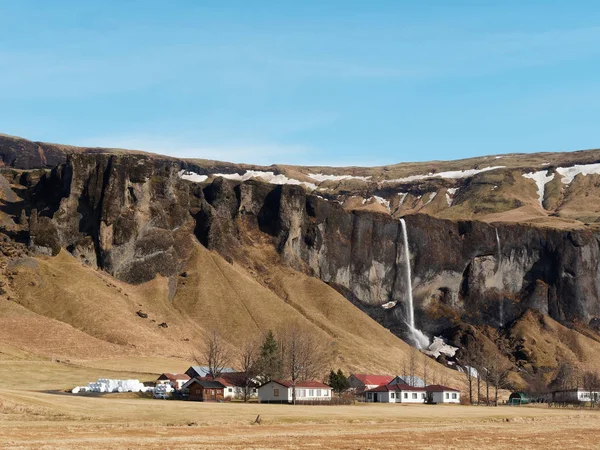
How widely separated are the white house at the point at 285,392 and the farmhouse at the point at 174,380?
1397 cm

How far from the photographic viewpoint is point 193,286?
199 metres

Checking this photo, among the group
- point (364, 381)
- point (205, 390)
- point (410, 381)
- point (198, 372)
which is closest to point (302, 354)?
point (364, 381)

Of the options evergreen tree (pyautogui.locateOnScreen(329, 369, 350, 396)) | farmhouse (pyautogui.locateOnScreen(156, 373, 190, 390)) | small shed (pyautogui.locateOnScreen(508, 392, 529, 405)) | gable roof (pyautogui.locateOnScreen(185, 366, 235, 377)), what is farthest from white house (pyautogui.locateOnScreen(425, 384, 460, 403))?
farmhouse (pyautogui.locateOnScreen(156, 373, 190, 390))

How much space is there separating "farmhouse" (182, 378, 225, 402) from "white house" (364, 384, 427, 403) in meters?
32.4

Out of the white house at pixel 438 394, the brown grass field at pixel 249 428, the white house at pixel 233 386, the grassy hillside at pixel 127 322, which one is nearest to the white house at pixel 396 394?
the white house at pixel 438 394

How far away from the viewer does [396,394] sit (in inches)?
5650

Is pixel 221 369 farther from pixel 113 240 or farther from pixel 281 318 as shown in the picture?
pixel 113 240

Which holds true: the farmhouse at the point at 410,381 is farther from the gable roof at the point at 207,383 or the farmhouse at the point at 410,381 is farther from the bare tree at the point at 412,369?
the gable roof at the point at 207,383

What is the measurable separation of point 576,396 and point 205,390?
75.3 metres

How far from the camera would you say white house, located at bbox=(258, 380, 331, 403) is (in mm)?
123688

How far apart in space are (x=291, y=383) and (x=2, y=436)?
70.8m

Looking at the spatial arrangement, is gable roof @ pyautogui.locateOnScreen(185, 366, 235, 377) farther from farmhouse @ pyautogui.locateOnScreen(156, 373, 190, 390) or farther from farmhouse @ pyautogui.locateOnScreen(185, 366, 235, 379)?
farmhouse @ pyautogui.locateOnScreen(156, 373, 190, 390)

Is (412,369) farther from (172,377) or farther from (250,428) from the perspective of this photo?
(250,428)

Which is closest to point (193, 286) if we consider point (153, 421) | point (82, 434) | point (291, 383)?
point (291, 383)
